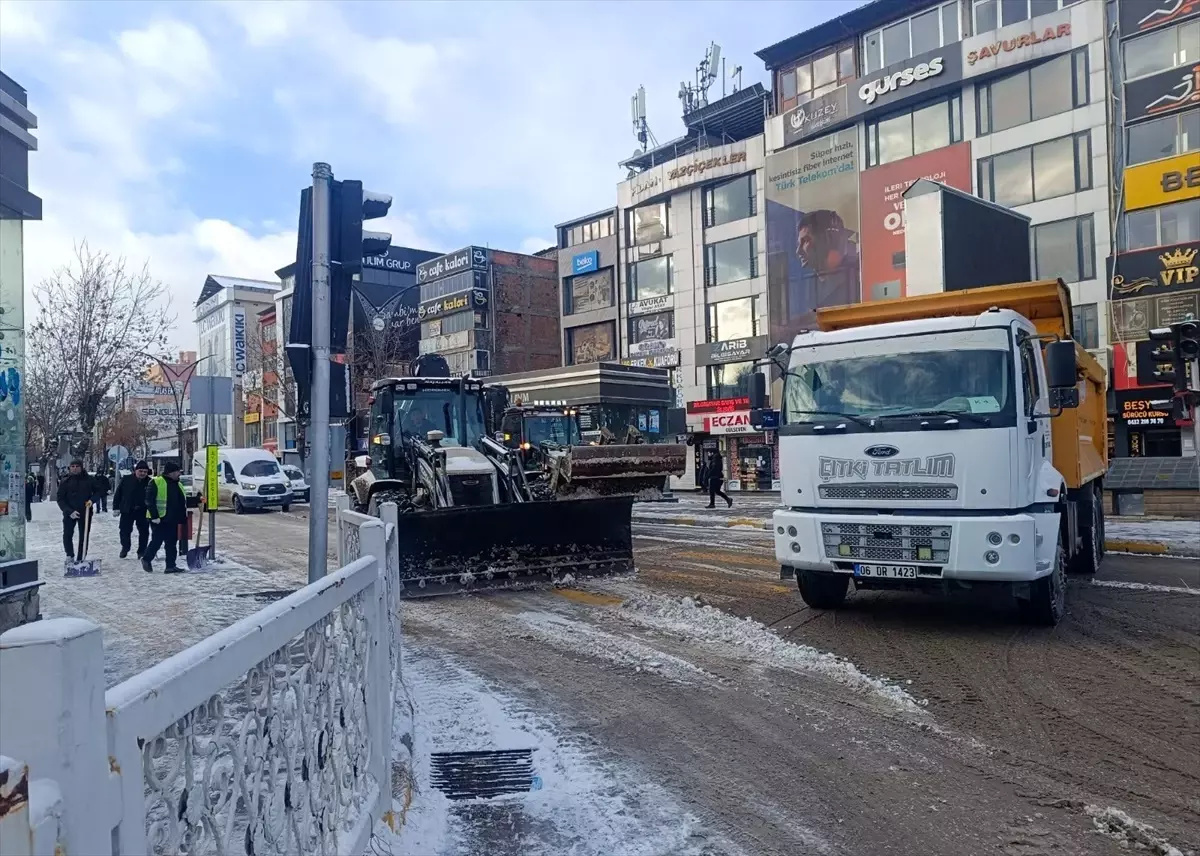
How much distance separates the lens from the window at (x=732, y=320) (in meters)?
40.7

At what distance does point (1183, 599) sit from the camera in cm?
905

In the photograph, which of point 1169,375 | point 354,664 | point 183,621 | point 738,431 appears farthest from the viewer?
point 738,431

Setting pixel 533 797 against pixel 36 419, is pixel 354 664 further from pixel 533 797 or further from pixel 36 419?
pixel 36 419

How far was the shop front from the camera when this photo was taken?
39.3 m

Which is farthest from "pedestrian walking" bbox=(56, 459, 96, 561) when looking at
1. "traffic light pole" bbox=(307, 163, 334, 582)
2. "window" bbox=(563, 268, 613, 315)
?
"window" bbox=(563, 268, 613, 315)

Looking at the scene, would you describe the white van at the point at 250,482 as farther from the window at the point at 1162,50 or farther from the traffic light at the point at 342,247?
the window at the point at 1162,50

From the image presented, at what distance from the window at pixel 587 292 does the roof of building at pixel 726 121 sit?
25.4 ft

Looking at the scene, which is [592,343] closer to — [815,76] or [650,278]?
[650,278]

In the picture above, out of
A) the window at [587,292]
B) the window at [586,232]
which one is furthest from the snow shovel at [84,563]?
the window at [586,232]

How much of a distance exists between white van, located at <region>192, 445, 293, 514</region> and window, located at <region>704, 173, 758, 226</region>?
23282mm

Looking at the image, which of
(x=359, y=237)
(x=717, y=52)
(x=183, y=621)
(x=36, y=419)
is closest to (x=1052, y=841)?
(x=359, y=237)

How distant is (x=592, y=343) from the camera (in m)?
A: 49.2

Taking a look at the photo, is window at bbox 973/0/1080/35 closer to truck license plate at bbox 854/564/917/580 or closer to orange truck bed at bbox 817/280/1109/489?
orange truck bed at bbox 817/280/1109/489

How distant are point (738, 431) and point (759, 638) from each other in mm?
33352
